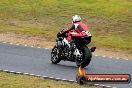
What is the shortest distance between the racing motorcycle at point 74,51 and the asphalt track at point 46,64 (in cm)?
27

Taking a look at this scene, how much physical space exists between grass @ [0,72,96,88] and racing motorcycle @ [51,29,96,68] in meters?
3.18

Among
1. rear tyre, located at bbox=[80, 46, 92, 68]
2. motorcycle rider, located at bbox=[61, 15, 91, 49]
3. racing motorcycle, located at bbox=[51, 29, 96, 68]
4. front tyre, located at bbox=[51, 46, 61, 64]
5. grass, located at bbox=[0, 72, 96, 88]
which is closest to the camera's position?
grass, located at bbox=[0, 72, 96, 88]

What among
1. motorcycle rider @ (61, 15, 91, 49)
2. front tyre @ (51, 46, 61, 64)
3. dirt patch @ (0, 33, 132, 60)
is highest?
motorcycle rider @ (61, 15, 91, 49)

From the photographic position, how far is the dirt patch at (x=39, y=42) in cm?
2473

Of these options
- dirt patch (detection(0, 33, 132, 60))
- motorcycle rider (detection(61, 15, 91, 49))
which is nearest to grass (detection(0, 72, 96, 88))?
motorcycle rider (detection(61, 15, 91, 49))

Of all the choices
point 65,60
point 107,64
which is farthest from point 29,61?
point 107,64

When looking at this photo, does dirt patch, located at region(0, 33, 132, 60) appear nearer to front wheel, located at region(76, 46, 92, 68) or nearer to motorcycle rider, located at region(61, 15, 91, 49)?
motorcycle rider, located at region(61, 15, 91, 49)

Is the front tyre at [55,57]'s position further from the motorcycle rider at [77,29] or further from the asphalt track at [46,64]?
the motorcycle rider at [77,29]

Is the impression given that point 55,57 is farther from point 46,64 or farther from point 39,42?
point 39,42

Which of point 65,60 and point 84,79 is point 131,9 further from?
point 84,79

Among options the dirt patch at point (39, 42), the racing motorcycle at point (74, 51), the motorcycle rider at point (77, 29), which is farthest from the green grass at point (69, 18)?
the motorcycle rider at point (77, 29)

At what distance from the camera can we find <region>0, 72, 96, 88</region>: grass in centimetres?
1470

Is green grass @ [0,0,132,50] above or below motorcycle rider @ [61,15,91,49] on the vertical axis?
below

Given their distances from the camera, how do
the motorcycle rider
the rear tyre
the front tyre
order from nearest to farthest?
the rear tyre → the motorcycle rider → the front tyre
